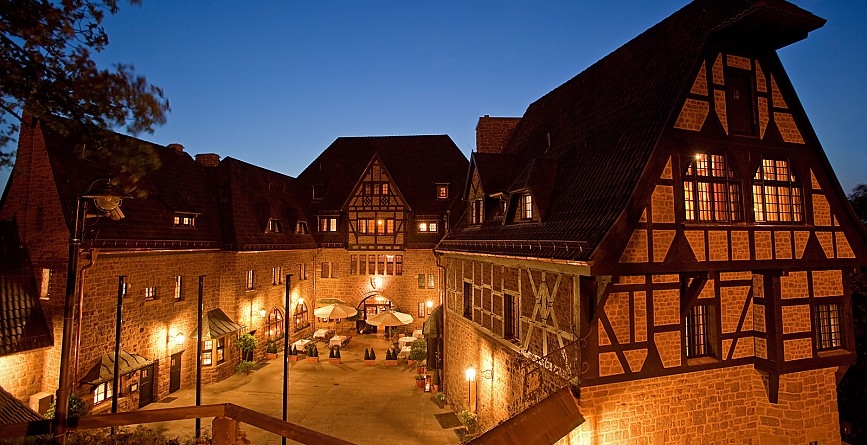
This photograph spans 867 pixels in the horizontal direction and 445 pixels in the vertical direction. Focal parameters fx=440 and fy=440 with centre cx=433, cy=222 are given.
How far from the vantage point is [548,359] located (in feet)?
31.4

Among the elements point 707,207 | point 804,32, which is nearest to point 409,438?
point 707,207

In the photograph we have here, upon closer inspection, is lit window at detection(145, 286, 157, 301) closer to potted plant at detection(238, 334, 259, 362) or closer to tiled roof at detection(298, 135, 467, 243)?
potted plant at detection(238, 334, 259, 362)

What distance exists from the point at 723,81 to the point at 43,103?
474 inches

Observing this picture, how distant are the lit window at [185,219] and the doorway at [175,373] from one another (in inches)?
217

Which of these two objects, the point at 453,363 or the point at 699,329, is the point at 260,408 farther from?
the point at 699,329

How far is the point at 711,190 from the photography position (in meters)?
9.63

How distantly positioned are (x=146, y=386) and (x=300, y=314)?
10.7 m

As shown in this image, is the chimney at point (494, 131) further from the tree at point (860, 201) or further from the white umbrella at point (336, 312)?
the tree at point (860, 201)

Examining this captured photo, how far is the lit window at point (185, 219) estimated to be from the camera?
19.2m

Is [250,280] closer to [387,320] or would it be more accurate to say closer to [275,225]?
[275,225]

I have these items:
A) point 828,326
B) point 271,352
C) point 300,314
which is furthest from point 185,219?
point 828,326

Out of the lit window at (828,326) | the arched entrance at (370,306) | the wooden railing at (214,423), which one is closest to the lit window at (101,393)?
the wooden railing at (214,423)

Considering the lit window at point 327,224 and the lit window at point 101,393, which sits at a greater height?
the lit window at point 327,224

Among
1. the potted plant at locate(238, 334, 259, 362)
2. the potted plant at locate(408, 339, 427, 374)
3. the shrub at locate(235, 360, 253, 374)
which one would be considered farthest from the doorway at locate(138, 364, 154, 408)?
the potted plant at locate(408, 339, 427, 374)
